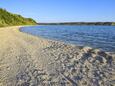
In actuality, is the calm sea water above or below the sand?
below

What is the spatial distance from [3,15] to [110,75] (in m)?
134

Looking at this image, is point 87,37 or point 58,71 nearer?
point 58,71

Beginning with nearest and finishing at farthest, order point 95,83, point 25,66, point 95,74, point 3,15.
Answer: point 95,83 < point 95,74 < point 25,66 < point 3,15

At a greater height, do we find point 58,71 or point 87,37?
point 58,71

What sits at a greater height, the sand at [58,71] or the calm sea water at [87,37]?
the sand at [58,71]

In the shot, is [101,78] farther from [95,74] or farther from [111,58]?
[111,58]

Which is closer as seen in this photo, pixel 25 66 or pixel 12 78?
pixel 12 78

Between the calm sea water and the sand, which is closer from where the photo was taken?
the sand

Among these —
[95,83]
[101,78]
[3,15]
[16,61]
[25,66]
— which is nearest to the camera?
[95,83]

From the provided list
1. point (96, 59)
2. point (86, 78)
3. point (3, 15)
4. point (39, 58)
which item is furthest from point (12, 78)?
point (3, 15)

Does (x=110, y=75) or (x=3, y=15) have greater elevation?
(x=110, y=75)

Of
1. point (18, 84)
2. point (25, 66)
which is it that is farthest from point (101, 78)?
point (25, 66)

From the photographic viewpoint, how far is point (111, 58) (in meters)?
15.8

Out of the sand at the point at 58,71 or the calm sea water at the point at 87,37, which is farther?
the calm sea water at the point at 87,37
